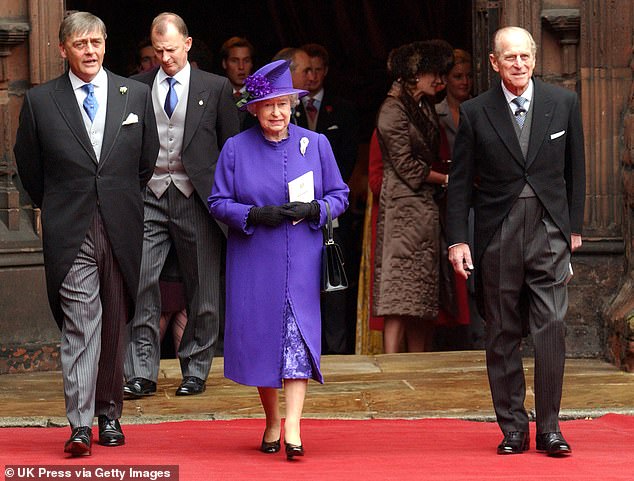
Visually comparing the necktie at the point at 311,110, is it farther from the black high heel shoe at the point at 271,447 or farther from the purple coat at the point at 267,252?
the black high heel shoe at the point at 271,447

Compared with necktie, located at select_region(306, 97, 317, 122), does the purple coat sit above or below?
below

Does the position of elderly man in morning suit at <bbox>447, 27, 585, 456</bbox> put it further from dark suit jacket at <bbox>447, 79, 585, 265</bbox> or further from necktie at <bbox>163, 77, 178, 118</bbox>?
necktie at <bbox>163, 77, 178, 118</bbox>

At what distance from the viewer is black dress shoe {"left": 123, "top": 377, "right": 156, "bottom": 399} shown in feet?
29.7

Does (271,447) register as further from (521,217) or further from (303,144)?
(521,217)

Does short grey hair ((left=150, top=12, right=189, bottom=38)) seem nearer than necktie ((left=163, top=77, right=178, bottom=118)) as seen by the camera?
Yes

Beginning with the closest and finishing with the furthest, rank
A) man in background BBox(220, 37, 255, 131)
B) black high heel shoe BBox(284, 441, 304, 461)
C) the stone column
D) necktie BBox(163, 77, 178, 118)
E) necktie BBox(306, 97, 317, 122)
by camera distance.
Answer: black high heel shoe BBox(284, 441, 304, 461) → necktie BBox(163, 77, 178, 118) → the stone column → man in background BBox(220, 37, 255, 131) → necktie BBox(306, 97, 317, 122)

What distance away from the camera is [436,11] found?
563 inches

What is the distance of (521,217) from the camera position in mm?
7406

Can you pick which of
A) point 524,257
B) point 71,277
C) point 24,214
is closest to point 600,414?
point 524,257

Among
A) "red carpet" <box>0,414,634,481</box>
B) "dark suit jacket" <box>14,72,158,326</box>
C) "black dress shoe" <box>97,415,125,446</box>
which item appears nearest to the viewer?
"red carpet" <box>0,414,634,481</box>

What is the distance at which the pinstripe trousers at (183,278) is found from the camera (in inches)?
362

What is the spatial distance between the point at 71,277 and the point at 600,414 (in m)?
2.78

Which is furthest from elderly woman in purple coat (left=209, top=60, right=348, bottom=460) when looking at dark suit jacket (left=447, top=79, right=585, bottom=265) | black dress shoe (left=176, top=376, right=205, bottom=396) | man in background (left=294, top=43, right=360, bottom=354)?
man in background (left=294, top=43, right=360, bottom=354)

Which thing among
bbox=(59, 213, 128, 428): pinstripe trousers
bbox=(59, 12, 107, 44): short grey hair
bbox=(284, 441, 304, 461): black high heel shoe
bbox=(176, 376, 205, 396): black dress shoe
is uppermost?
bbox=(59, 12, 107, 44): short grey hair
